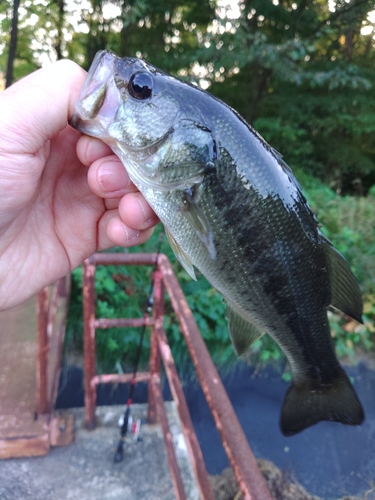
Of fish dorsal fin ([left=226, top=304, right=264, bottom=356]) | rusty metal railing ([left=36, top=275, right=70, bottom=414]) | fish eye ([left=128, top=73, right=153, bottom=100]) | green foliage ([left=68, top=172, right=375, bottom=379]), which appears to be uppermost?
fish eye ([left=128, top=73, right=153, bottom=100])

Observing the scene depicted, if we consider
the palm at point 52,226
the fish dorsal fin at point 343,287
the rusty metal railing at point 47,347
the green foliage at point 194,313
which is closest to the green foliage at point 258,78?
the green foliage at point 194,313

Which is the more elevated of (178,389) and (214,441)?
(178,389)

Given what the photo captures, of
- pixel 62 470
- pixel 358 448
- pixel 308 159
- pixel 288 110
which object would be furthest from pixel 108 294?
pixel 308 159

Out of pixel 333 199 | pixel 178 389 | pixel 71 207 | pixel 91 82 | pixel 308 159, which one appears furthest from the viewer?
pixel 308 159

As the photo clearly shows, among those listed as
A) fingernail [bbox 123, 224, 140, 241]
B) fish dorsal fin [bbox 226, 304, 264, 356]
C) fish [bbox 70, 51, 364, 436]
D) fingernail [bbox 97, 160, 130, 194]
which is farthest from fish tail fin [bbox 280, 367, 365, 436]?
fingernail [bbox 97, 160, 130, 194]

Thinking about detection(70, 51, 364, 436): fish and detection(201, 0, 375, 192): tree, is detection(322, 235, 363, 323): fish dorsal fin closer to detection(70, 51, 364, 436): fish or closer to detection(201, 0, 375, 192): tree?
detection(70, 51, 364, 436): fish

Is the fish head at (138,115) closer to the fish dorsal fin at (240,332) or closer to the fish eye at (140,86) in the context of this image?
the fish eye at (140,86)

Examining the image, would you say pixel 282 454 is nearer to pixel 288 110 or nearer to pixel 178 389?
pixel 178 389

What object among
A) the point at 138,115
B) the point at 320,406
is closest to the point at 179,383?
the point at 320,406
